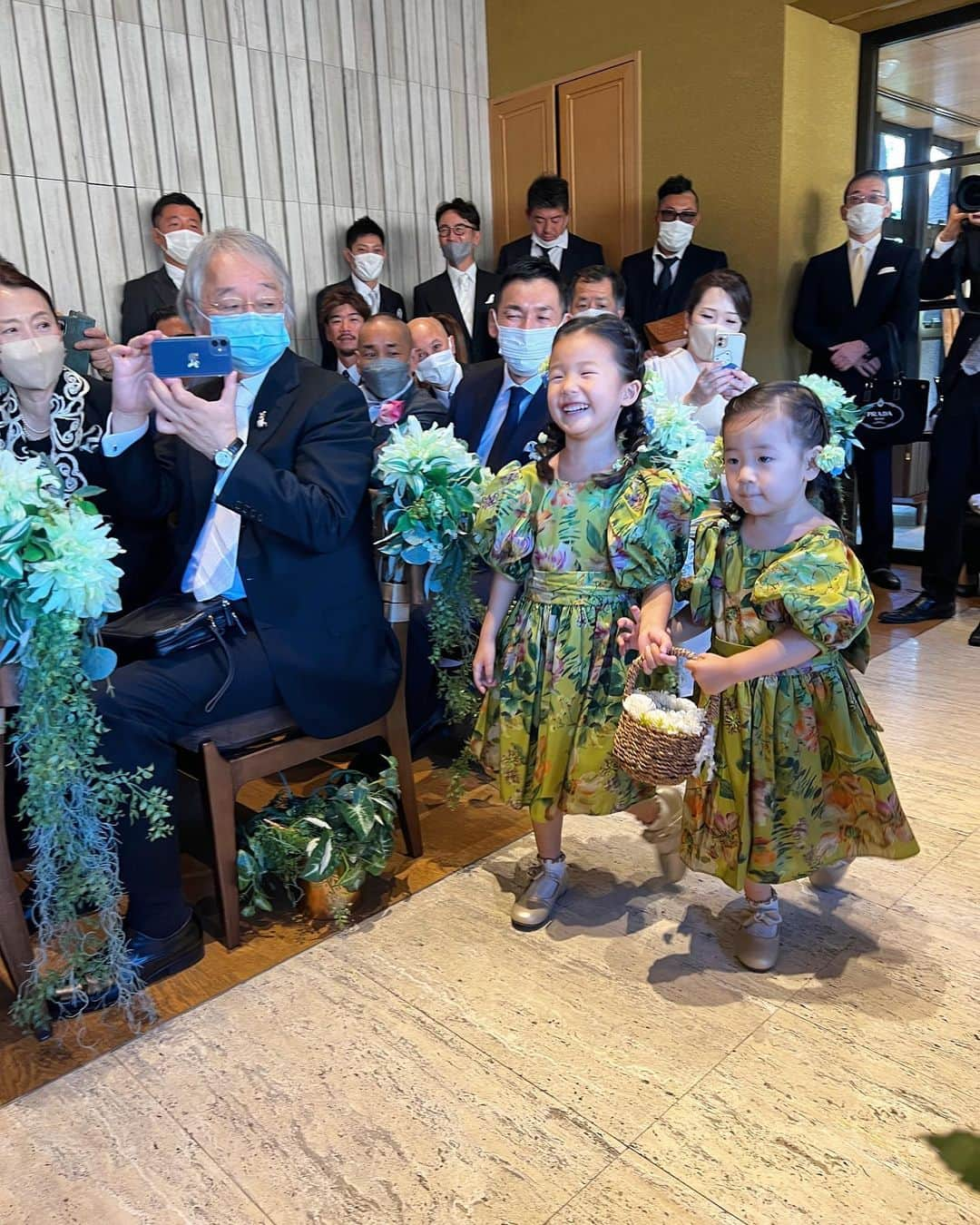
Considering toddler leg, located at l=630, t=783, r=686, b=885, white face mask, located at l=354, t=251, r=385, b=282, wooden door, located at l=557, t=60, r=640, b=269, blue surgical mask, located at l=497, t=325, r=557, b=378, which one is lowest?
toddler leg, located at l=630, t=783, r=686, b=885

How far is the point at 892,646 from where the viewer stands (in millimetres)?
3826

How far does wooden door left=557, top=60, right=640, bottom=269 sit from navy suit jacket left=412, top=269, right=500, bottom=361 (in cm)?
81

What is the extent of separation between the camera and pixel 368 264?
16.6 ft

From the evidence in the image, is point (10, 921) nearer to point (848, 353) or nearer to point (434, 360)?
point (434, 360)

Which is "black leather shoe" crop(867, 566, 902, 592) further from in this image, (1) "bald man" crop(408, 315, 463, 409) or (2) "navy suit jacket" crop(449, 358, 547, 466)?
(2) "navy suit jacket" crop(449, 358, 547, 466)

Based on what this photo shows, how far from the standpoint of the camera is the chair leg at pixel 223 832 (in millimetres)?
1966

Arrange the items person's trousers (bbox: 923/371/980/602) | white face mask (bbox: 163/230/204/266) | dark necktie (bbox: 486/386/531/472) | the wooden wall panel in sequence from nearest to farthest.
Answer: dark necktie (bbox: 486/386/531/472)
person's trousers (bbox: 923/371/980/602)
the wooden wall panel
white face mask (bbox: 163/230/204/266)

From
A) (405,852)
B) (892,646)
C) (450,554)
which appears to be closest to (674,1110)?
(405,852)

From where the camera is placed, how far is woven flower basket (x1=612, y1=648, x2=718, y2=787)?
166 centimetres

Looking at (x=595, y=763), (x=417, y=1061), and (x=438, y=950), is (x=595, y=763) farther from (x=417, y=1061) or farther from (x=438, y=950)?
(x=417, y=1061)

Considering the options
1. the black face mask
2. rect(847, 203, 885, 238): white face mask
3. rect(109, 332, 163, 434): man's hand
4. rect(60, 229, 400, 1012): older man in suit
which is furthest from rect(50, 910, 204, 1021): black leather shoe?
rect(847, 203, 885, 238): white face mask

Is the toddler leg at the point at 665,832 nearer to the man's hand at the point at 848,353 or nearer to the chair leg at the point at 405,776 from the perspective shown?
the chair leg at the point at 405,776

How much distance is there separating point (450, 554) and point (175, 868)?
34.6 inches

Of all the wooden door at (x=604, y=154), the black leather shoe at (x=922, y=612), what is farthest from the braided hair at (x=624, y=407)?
the wooden door at (x=604, y=154)
